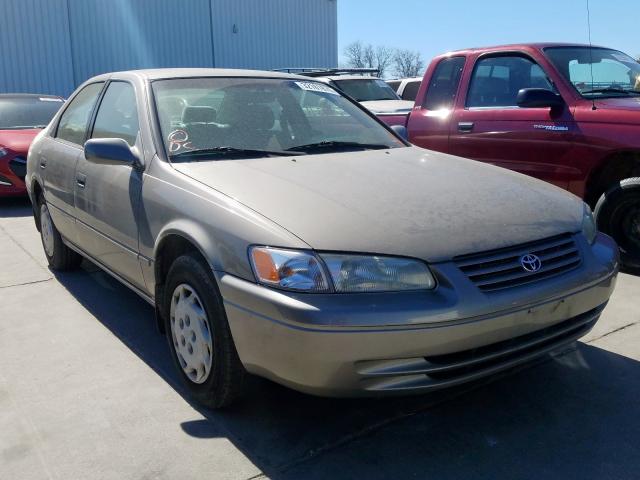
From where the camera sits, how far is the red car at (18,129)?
7.87m

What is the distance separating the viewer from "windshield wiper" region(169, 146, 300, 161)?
3.13 m

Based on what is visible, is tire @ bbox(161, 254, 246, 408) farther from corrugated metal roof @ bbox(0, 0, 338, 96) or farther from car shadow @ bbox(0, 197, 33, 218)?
corrugated metal roof @ bbox(0, 0, 338, 96)

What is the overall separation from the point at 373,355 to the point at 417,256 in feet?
1.31

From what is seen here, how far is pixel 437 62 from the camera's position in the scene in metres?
5.93

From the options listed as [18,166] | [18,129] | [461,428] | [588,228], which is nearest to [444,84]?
[588,228]

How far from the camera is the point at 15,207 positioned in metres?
8.33

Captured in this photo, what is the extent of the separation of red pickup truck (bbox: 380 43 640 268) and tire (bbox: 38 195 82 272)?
273 centimetres

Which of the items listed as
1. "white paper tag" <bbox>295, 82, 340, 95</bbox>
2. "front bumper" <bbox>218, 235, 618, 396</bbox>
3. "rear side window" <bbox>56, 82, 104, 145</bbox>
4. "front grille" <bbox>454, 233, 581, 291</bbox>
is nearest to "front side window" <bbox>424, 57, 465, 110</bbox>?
"white paper tag" <bbox>295, 82, 340, 95</bbox>

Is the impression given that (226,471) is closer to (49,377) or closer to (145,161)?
(49,377)

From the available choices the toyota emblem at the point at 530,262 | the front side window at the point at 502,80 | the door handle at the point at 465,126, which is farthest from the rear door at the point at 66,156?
the front side window at the point at 502,80

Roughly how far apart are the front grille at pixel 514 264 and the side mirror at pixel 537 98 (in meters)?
2.33

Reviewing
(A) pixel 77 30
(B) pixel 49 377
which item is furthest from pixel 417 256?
(A) pixel 77 30

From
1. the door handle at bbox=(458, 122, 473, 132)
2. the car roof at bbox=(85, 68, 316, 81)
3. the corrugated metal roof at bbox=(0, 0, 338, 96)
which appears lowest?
the door handle at bbox=(458, 122, 473, 132)

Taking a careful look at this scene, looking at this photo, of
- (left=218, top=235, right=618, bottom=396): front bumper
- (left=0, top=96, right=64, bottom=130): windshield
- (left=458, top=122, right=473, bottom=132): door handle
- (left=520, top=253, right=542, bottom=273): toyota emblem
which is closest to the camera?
(left=218, top=235, right=618, bottom=396): front bumper
